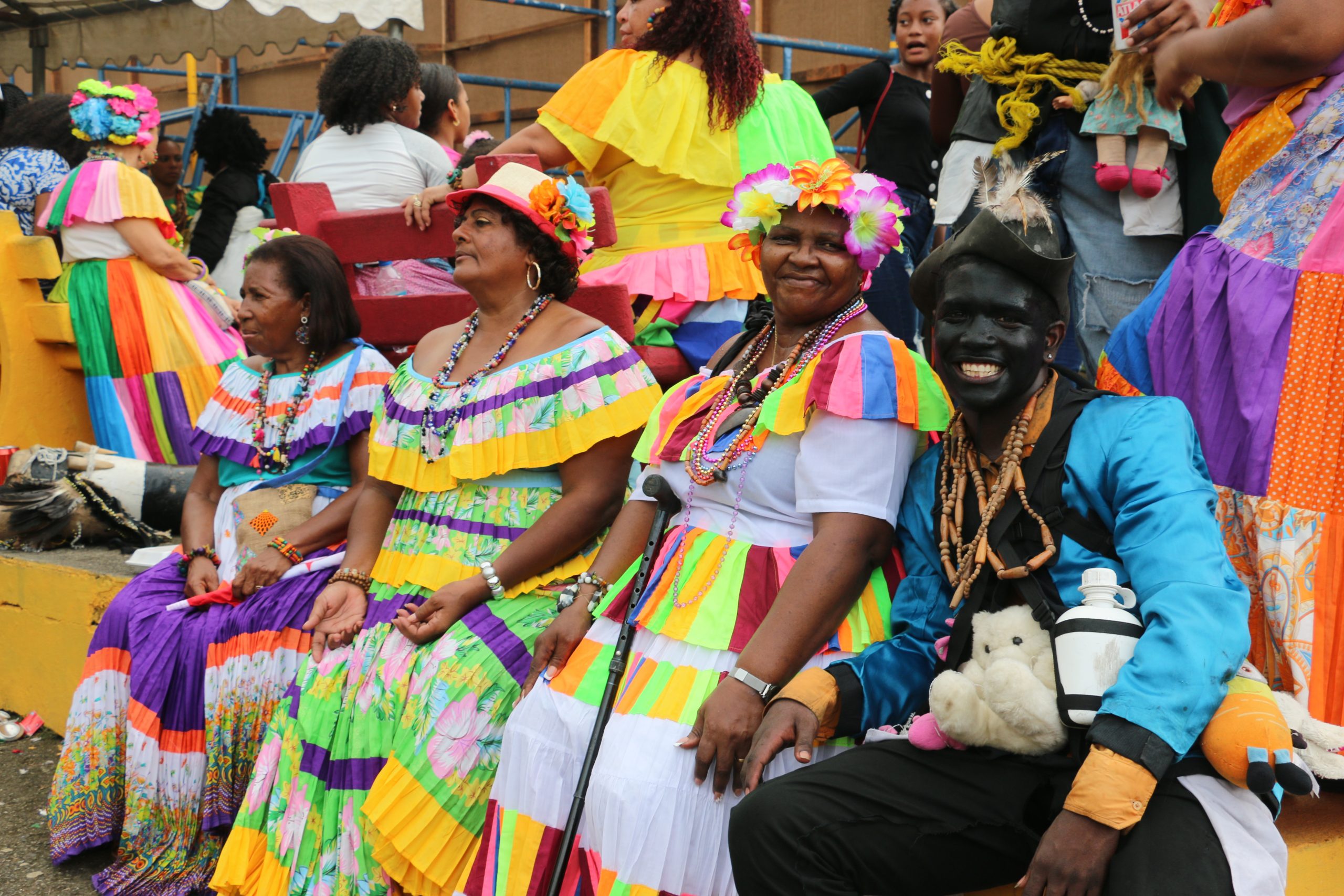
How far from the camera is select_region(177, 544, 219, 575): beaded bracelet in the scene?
4305 mm

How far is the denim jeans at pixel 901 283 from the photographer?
5113mm

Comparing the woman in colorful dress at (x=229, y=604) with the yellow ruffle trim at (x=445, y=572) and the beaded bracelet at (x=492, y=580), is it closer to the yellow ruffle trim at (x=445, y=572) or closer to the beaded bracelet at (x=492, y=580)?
the yellow ruffle trim at (x=445, y=572)

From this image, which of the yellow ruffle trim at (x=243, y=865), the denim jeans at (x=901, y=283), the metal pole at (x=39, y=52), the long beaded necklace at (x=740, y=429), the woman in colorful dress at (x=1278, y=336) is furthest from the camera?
the metal pole at (x=39, y=52)

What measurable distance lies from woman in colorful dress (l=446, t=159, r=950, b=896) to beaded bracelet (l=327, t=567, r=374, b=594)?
716mm

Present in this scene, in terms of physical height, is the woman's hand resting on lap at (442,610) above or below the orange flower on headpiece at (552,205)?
below

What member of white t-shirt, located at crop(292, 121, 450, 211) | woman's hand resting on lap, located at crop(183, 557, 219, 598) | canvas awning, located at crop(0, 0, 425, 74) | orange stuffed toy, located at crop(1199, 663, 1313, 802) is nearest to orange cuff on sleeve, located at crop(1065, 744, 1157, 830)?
orange stuffed toy, located at crop(1199, 663, 1313, 802)

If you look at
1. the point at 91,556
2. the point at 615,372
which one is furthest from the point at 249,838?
the point at 91,556

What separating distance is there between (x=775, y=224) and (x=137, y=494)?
13.7 feet

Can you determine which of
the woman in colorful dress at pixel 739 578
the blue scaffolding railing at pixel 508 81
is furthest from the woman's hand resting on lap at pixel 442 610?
the blue scaffolding railing at pixel 508 81

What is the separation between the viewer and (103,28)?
10078 millimetres

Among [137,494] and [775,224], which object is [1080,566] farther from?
[137,494]

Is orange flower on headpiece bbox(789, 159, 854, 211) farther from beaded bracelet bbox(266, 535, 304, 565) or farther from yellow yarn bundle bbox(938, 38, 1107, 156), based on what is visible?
beaded bracelet bbox(266, 535, 304, 565)

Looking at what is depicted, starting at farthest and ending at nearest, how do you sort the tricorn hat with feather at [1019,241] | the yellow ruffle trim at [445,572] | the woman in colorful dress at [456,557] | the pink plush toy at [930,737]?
the yellow ruffle trim at [445,572], the woman in colorful dress at [456,557], the tricorn hat with feather at [1019,241], the pink plush toy at [930,737]

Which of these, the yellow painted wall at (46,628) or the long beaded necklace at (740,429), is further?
the yellow painted wall at (46,628)
